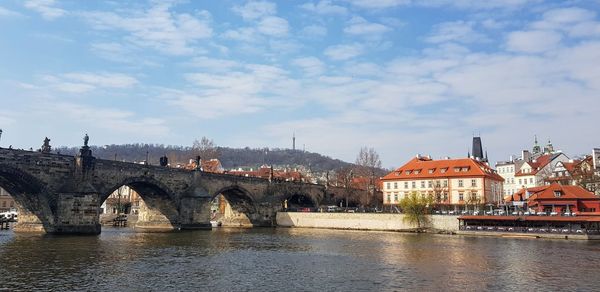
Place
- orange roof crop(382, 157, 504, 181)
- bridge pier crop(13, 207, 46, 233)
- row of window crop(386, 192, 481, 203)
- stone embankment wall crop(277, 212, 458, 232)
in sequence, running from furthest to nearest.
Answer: orange roof crop(382, 157, 504, 181) → row of window crop(386, 192, 481, 203) → stone embankment wall crop(277, 212, 458, 232) → bridge pier crop(13, 207, 46, 233)

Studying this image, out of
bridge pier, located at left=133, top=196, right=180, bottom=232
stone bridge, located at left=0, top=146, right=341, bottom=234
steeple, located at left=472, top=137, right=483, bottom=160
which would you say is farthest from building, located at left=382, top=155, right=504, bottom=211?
steeple, located at left=472, top=137, right=483, bottom=160

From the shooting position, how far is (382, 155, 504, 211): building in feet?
290

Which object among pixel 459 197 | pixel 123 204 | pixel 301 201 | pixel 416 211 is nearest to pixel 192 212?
pixel 416 211

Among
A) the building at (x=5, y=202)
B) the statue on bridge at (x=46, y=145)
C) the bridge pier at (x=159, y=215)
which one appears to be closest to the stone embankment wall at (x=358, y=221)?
the bridge pier at (x=159, y=215)

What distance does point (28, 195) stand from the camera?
2041 inches

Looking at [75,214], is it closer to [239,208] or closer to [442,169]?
[239,208]

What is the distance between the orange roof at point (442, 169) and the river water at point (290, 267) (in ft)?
152

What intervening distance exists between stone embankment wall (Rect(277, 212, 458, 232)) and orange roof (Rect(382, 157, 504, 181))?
22431 millimetres

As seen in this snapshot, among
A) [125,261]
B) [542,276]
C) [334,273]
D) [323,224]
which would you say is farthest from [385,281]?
[323,224]

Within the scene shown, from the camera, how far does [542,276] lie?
1093 inches

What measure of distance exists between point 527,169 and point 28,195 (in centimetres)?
10766

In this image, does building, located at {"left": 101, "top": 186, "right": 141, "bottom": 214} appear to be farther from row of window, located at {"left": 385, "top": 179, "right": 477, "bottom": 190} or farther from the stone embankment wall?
row of window, located at {"left": 385, "top": 179, "right": 477, "bottom": 190}

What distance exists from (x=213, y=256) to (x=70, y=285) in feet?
47.9

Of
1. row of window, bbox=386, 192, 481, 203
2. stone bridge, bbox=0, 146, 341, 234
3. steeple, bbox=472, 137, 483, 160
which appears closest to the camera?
stone bridge, bbox=0, 146, 341, 234
